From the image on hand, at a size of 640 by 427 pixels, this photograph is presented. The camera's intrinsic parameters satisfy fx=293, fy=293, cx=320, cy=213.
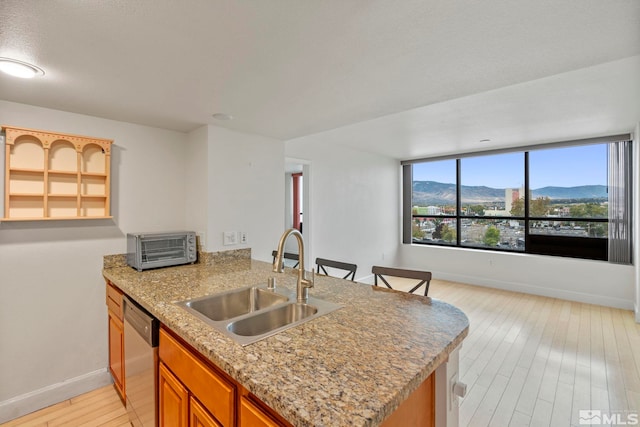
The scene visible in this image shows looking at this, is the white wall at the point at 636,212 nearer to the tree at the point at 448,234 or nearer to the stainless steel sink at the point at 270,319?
the tree at the point at 448,234

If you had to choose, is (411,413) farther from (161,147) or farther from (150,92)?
(161,147)

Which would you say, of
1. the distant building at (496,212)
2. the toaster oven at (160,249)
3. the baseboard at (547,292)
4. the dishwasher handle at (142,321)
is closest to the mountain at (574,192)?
the distant building at (496,212)

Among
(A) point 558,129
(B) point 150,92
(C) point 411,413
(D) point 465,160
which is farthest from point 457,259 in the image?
(B) point 150,92

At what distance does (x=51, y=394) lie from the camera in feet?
7.16

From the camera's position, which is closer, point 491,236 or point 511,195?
point 511,195

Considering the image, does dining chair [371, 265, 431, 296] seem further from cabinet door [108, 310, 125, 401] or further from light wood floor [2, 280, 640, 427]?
cabinet door [108, 310, 125, 401]

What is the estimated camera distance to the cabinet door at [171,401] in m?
1.32

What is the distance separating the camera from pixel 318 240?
169 inches

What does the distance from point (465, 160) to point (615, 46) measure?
4405 mm

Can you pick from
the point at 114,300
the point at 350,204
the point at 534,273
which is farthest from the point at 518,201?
the point at 114,300

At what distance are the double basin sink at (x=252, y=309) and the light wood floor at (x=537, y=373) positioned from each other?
3.77 feet

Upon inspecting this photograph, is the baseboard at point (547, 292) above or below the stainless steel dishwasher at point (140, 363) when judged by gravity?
below

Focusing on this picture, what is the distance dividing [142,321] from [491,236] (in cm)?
553

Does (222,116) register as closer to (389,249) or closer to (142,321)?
(142,321)
